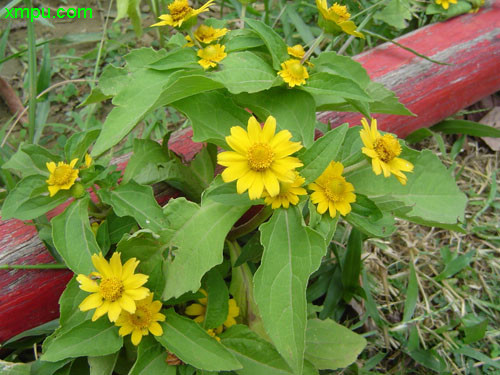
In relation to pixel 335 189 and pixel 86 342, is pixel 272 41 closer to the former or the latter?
pixel 335 189

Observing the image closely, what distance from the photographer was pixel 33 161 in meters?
1.19

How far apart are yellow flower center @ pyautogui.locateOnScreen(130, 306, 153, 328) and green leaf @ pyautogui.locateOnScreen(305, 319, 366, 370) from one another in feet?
1.55

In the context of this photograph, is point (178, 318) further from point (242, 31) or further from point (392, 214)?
point (242, 31)

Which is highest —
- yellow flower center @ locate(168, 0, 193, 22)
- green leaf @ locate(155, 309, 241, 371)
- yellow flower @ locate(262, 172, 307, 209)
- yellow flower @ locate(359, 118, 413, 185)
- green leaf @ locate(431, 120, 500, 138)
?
yellow flower center @ locate(168, 0, 193, 22)

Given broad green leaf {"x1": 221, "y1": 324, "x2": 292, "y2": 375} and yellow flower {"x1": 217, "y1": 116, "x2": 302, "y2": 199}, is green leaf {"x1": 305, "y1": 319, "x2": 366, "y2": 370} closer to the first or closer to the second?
broad green leaf {"x1": 221, "y1": 324, "x2": 292, "y2": 375}

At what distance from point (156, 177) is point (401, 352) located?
1.03 meters

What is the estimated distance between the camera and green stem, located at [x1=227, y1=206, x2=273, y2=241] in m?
1.15

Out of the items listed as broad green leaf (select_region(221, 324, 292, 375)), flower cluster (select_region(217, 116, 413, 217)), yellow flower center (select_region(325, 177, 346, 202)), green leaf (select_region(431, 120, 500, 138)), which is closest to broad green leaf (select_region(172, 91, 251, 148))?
flower cluster (select_region(217, 116, 413, 217))

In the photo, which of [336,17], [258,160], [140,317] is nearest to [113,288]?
[140,317]

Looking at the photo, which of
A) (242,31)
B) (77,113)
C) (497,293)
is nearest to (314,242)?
(242,31)

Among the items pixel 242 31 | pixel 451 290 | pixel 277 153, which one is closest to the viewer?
pixel 277 153

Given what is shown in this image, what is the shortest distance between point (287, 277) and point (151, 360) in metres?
0.39

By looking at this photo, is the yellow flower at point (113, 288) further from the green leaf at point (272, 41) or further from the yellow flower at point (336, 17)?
the yellow flower at point (336, 17)

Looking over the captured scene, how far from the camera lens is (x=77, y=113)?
2.13 metres
